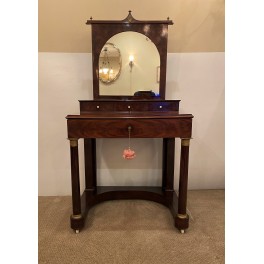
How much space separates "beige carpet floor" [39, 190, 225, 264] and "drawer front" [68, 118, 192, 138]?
0.57 m

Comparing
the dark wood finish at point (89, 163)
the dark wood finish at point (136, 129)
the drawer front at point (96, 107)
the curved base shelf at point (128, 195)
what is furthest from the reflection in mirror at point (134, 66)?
the curved base shelf at point (128, 195)

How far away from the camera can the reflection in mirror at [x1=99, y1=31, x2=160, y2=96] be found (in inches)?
52.6

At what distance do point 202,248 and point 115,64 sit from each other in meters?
1.19

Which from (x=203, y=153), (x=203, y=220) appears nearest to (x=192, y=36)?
(x=203, y=153)

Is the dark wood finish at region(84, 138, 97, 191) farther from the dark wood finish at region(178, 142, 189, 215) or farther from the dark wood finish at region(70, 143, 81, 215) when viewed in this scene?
the dark wood finish at region(178, 142, 189, 215)

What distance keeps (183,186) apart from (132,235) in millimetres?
400

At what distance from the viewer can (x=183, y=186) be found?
115cm

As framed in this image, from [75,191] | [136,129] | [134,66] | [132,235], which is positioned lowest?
[132,235]

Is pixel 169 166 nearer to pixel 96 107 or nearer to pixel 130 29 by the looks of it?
pixel 96 107

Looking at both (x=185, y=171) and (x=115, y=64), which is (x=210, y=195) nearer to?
(x=185, y=171)

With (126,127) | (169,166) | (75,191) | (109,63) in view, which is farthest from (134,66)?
(75,191)

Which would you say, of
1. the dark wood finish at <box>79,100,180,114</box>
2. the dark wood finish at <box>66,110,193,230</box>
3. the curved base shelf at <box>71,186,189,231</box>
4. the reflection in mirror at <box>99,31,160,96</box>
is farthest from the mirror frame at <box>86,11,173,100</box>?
the curved base shelf at <box>71,186,189,231</box>

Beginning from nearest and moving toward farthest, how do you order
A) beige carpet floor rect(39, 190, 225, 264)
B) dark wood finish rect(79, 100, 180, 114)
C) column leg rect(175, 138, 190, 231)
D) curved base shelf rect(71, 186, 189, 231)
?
beige carpet floor rect(39, 190, 225, 264) → column leg rect(175, 138, 190, 231) → dark wood finish rect(79, 100, 180, 114) → curved base shelf rect(71, 186, 189, 231)

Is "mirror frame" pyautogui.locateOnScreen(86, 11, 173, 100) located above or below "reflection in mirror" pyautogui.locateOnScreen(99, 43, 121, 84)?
above
